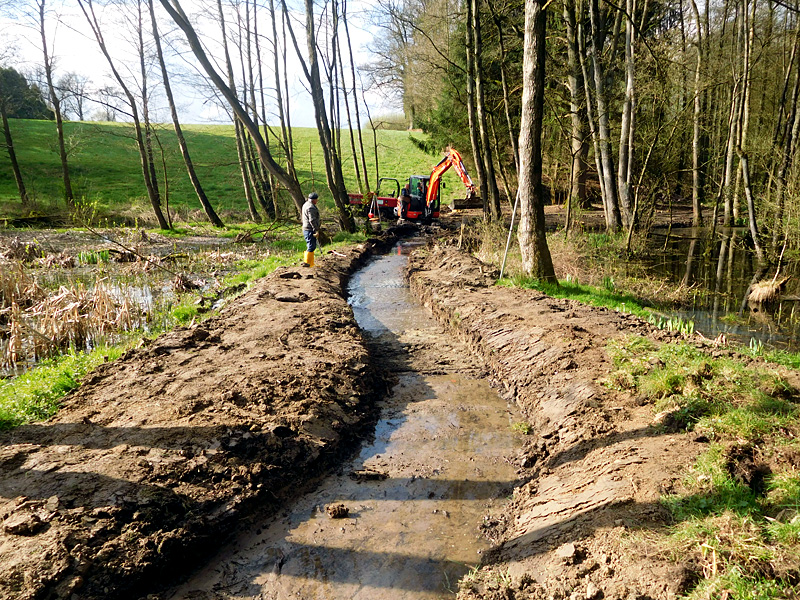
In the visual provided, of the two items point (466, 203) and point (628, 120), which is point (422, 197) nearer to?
point (466, 203)

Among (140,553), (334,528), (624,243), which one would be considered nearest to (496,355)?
(334,528)

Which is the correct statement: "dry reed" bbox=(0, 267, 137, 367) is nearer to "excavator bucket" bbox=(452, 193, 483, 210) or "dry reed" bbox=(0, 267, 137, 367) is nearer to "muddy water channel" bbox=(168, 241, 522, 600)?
"muddy water channel" bbox=(168, 241, 522, 600)

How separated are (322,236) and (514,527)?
16.1 metres

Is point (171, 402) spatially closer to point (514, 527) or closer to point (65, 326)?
point (514, 527)

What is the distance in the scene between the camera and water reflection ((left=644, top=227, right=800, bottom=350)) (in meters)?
8.94

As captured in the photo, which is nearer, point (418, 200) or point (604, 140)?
point (604, 140)

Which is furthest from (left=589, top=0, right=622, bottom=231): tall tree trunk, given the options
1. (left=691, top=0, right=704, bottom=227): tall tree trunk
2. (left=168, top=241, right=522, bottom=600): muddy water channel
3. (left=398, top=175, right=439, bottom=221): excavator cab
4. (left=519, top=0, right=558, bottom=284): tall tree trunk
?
(left=168, top=241, right=522, bottom=600): muddy water channel

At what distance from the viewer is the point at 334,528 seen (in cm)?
433

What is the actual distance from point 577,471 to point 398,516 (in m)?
1.62

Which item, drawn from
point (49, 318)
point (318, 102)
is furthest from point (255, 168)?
point (49, 318)

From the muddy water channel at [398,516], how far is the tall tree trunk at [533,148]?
12.9 feet

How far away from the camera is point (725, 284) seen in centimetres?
1225

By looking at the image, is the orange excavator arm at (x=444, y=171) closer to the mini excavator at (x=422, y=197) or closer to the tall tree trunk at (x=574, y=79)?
the mini excavator at (x=422, y=197)

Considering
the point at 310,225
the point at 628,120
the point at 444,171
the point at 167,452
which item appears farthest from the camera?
the point at 444,171
